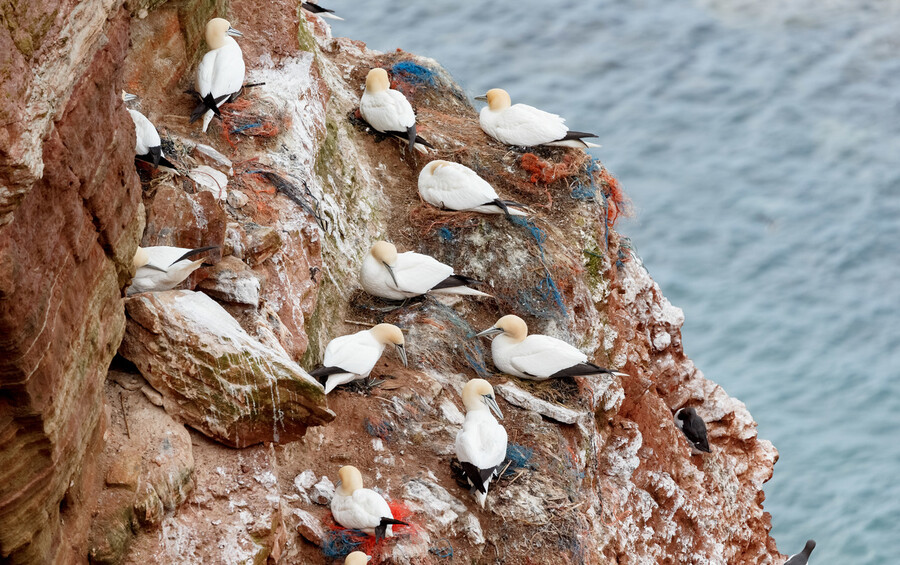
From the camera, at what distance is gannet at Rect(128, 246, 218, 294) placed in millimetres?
6039

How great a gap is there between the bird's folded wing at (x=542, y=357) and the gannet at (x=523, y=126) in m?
2.19

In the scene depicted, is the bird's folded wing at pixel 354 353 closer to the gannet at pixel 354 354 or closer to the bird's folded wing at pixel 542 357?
the gannet at pixel 354 354

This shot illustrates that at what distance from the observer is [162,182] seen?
6547 mm

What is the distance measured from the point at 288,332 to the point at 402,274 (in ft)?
4.52

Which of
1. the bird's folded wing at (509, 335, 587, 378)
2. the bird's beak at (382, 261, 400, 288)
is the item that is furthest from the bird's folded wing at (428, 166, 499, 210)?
the bird's folded wing at (509, 335, 587, 378)

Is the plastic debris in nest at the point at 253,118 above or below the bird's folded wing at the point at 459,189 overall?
above

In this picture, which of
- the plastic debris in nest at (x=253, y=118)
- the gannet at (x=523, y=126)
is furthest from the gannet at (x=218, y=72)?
the gannet at (x=523, y=126)

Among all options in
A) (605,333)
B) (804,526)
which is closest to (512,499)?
(605,333)

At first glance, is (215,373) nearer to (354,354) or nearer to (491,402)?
(354,354)

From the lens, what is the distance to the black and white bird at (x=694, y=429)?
9.76 metres

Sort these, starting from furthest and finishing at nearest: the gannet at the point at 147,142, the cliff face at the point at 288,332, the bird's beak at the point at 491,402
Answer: the bird's beak at the point at 491,402, the gannet at the point at 147,142, the cliff face at the point at 288,332

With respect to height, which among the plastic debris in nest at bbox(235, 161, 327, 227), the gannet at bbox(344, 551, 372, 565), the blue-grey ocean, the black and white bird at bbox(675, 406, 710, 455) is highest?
the plastic debris in nest at bbox(235, 161, 327, 227)

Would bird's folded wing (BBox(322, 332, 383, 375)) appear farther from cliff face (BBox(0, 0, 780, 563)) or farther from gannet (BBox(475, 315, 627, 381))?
gannet (BBox(475, 315, 627, 381))

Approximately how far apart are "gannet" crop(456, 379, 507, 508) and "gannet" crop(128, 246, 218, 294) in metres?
2.06
